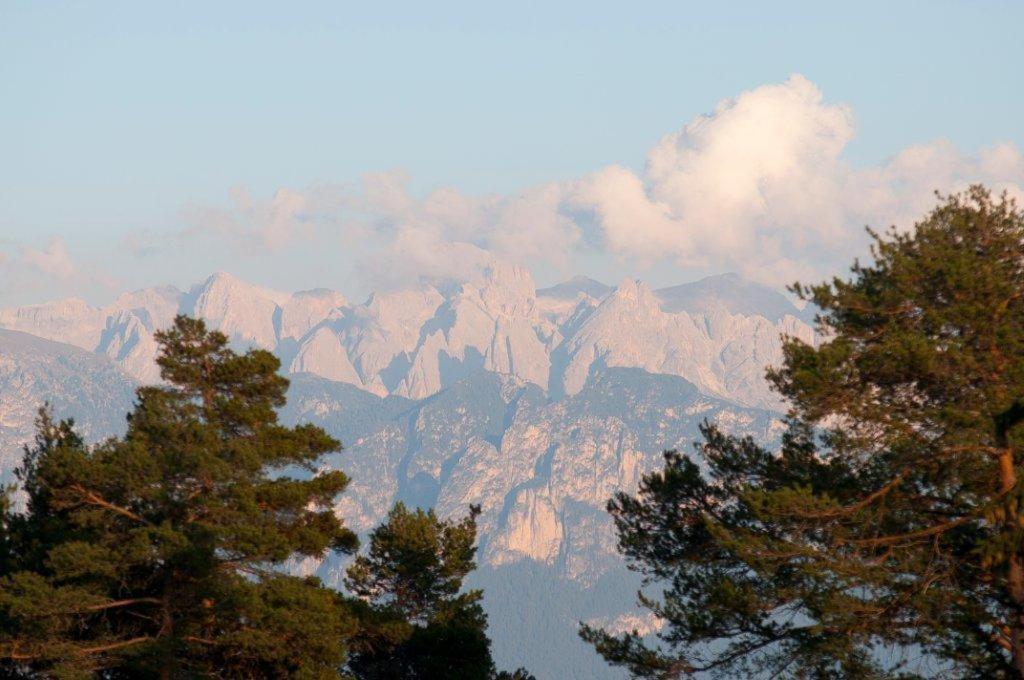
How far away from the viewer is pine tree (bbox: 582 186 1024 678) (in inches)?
1040

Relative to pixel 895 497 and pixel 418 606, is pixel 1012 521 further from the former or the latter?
pixel 418 606

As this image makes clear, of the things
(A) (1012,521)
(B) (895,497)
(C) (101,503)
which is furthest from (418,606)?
(A) (1012,521)

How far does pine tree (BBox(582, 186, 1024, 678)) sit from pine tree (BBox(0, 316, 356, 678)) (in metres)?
9.64

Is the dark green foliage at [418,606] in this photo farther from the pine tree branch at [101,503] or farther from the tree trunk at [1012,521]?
the tree trunk at [1012,521]

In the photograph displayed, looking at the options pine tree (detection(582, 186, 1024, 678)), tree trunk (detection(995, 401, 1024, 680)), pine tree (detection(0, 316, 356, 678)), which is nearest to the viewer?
tree trunk (detection(995, 401, 1024, 680))

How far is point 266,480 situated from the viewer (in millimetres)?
36875

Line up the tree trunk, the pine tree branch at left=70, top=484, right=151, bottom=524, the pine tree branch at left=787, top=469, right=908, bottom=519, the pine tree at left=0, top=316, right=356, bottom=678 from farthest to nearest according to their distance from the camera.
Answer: the pine tree branch at left=70, top=484, right=151, bottom=524, the pine tree at left=0, top=316, right=356, bottom=678, the pine tree branch at left=787, top=469, right=908, bottom=519, the tree trunk

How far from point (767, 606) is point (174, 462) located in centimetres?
1545

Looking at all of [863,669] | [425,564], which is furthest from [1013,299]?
[425,564]

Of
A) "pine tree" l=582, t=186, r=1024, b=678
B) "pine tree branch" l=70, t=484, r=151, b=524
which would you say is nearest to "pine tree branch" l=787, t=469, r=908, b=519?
"pine tree" l=582, t=186, r=1024, b=678

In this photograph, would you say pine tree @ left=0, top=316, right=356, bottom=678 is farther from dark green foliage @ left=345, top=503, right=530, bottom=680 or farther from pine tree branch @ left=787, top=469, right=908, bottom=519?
pine tree branch @ left=787, top=469, right=908, bottom=519

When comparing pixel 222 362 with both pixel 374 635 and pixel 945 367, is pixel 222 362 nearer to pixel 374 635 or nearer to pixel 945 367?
pixel 374 635

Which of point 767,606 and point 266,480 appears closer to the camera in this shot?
point 767,606

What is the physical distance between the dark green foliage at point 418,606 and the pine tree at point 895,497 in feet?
45.8
